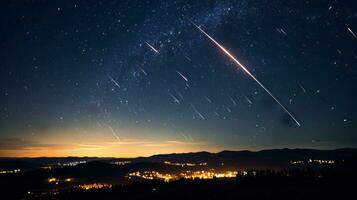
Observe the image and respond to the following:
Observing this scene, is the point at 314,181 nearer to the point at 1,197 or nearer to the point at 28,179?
the point at 1,197

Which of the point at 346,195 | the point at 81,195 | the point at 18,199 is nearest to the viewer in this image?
the point at 346,195

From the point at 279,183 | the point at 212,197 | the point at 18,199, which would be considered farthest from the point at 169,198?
the point at 18,199

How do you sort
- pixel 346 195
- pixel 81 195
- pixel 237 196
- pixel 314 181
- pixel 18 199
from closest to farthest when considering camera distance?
pixel 346 195 < pixel 237 196 < pixel 314 181 < pixel 81 195 < pixel 18 199

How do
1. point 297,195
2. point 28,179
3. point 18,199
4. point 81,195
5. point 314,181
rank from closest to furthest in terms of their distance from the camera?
point 297,195 < point 314,181 < point 81,195 < point 18,199 < point 28,179

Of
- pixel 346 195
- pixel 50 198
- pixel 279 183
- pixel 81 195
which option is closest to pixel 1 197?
pixel 50 198

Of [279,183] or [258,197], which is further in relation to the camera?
[279,183]

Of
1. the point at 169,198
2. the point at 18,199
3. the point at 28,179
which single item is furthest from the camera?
the point at 28,179

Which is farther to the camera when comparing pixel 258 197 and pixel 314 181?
pixel 314 181

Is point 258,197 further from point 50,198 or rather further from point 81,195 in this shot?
point 50,198
